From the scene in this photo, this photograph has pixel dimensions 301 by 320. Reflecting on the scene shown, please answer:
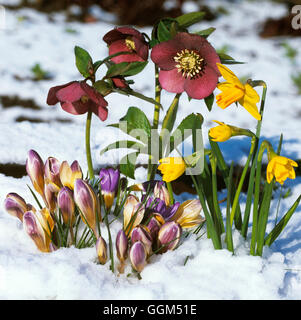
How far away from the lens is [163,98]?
2639 millimetres

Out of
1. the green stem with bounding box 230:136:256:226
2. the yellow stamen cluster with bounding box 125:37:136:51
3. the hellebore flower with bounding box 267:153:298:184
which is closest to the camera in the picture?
the hellebore flower with bounding box 267:153:298:184

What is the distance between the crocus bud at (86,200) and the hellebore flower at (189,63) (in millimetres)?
309

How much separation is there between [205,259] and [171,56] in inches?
18.5

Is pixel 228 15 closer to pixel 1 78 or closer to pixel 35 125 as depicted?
pixel 1 78

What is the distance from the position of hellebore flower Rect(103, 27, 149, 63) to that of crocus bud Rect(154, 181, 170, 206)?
1.01 ft

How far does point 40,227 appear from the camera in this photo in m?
0.94

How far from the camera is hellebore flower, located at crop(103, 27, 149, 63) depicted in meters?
1.04

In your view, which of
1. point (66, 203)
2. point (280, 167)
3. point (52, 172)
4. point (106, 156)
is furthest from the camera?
point (106, 156)

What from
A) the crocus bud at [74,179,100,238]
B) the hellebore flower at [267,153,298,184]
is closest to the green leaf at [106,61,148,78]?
the crocus bud at [74,179,100,238]

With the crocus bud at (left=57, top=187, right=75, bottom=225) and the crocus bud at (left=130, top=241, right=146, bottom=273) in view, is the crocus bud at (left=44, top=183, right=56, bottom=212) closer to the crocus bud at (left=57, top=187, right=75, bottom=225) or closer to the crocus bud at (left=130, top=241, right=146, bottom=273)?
the crocus bud at (left=57, top=187, right=75, bottom=225)

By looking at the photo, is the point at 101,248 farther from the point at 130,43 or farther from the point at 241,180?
the point at 130,43

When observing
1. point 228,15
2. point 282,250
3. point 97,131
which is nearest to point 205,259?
point 282,250

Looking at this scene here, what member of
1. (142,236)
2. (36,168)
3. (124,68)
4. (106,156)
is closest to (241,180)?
(142,236)

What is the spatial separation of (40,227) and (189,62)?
49cm
